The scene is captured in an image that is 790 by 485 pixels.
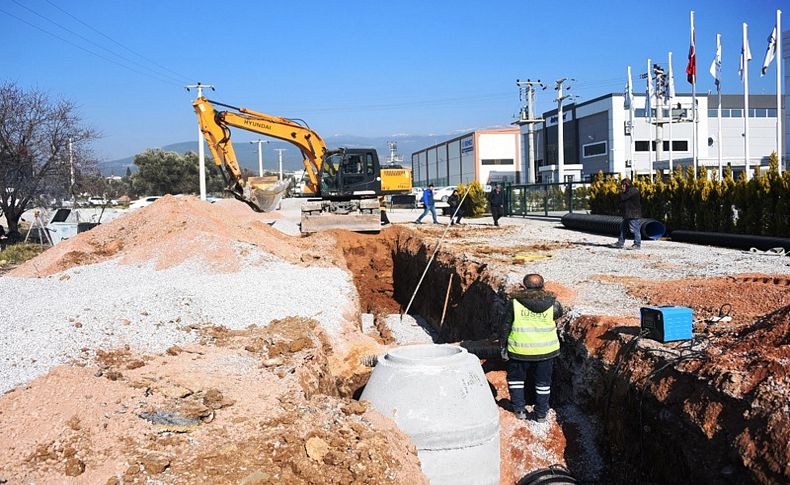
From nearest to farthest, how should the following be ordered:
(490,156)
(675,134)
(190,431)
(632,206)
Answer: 1. (190,431)
2. (632,206)
3. (675,134)
4. (490,156)

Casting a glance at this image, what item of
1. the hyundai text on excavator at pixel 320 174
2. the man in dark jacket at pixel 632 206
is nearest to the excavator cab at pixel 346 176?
the hyundai text on excavator at pixel 320 174

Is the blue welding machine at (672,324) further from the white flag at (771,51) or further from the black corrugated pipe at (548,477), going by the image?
the white flag at (771,51)

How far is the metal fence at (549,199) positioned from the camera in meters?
28.3

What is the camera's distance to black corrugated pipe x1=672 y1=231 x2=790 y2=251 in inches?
582

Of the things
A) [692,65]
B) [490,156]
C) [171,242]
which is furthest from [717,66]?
[490,156]

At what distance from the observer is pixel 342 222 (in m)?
22.0

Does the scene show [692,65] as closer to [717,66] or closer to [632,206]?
[717,66]

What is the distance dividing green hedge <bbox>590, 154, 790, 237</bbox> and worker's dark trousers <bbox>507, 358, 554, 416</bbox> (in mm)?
11815

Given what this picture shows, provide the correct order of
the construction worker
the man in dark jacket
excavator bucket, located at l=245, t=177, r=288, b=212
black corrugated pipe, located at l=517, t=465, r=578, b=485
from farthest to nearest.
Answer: excavator bucket, located at l=245, t=177, r=288, b=212, the man in dark jacket, the construction worker, black corrugated pipe, located at l=517, t=465, r=578, b=485

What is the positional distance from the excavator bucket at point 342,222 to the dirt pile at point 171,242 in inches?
64.3

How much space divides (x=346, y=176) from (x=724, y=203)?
10937mm


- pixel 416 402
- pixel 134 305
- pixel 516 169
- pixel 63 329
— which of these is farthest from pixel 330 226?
pixel 516 169

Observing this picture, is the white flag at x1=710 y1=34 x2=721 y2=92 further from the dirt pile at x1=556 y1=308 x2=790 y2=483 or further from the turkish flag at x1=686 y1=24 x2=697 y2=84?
the dirt pile at x1=556 y1=308 x2=790 y2=483

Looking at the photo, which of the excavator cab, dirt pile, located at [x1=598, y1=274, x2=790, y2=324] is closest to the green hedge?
dirt pile, located at [x1=598, y1=274, x2=790, y2=324]
